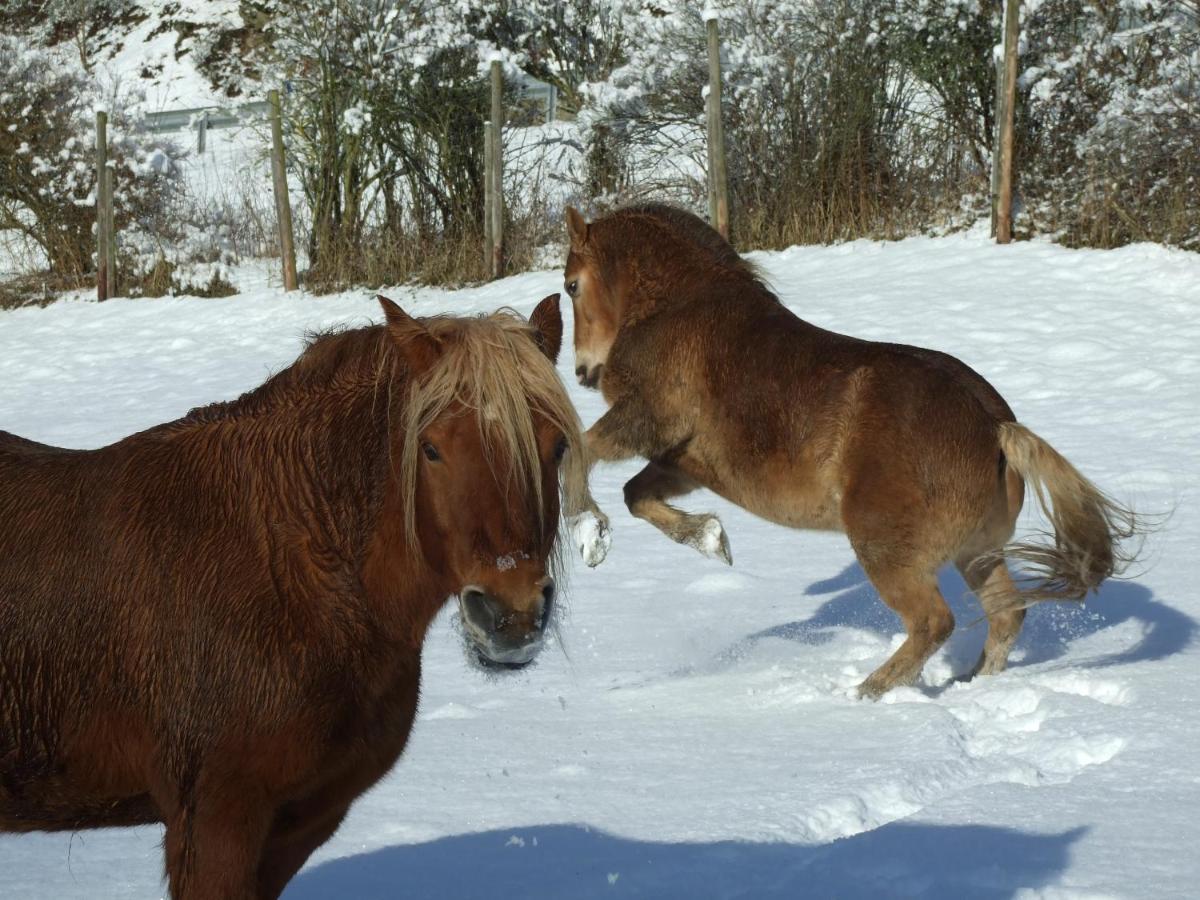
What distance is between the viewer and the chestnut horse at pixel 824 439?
5.12 meters

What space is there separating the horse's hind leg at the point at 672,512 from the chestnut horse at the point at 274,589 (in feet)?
10.4

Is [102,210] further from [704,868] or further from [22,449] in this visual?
[704,868]

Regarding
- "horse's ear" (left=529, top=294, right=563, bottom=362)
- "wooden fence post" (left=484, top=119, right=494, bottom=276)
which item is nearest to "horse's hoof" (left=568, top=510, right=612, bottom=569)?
"horse's ear" (left=529, top=294, right=563, bottom=362)

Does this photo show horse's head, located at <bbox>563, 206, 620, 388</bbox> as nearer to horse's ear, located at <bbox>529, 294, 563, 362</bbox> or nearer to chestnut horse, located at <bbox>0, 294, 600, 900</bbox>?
horse's ear, located at <bbox>529, 294, 563, 362</bbox>

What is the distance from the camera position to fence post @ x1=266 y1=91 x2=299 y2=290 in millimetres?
15070

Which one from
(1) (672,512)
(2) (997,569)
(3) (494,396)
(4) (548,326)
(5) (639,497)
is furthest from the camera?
(5) (639,497)

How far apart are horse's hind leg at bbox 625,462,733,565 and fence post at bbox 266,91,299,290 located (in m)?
10.0

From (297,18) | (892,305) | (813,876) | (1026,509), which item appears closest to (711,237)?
(1026,509)

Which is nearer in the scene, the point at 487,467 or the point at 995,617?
the point at 487,467

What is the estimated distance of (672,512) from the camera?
20.1 feet

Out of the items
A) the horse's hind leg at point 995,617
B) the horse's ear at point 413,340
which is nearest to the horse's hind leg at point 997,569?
the horse's hind leg at point 995,617

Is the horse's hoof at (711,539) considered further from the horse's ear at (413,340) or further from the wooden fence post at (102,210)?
the wooden fence post at (102,210)

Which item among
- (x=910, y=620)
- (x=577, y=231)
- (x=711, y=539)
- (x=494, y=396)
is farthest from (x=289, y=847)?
(x=577, y=231)

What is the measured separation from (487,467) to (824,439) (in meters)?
3.06
